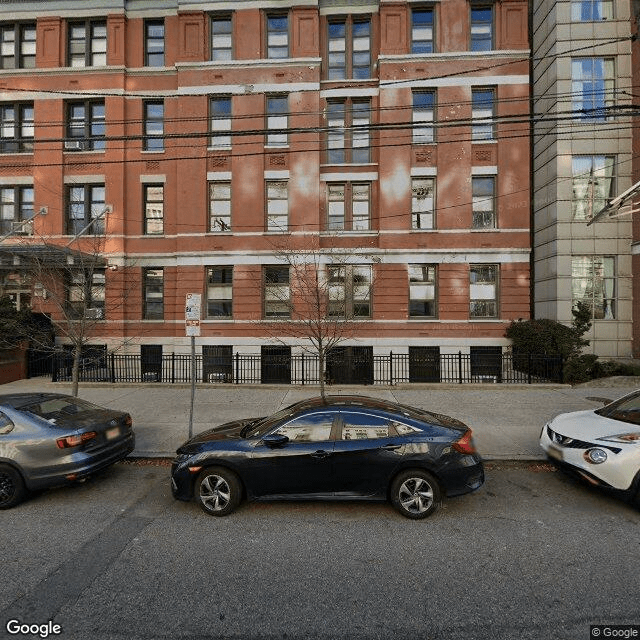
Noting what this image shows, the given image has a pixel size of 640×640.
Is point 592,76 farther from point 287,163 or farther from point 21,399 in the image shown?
point 21,399

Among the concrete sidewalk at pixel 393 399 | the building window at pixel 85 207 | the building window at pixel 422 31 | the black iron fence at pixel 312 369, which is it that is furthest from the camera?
the building window at pixel 85 207

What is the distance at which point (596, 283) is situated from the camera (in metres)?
15.0

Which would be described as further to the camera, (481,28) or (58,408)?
(481,28)

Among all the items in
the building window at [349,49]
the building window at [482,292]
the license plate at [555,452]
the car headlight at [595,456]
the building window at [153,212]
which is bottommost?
the license plate at [555,452]

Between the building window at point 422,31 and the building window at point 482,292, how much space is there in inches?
370

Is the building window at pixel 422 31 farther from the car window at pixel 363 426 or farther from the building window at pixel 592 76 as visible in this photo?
the car window at pixel 363 426

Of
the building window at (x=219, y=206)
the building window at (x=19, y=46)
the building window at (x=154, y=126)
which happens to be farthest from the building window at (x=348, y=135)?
the building window at (x=19, y=46)

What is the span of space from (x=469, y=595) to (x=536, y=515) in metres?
1.88

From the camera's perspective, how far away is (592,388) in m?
11.8

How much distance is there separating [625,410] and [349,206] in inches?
502

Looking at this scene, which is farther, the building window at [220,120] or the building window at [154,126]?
the building window at [154,126]

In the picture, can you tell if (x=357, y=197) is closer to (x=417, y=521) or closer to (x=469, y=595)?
(x=417, y=521)

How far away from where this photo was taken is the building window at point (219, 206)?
16188 millimetres

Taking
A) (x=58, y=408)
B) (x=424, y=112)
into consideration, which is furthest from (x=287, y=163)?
(x=58, y=408)
